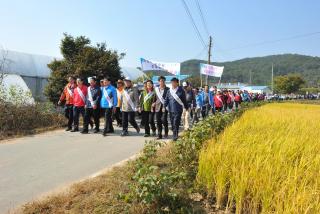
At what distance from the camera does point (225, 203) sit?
5.07 m

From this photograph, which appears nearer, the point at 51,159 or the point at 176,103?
the point at 51,159

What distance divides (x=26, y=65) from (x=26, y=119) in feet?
61.6

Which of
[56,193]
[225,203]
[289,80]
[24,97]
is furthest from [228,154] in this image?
[289,80]

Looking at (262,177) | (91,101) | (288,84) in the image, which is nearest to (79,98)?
(91,101)

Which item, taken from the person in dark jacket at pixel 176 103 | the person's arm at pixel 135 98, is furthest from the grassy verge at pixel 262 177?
the person's arm at pixel 135 98

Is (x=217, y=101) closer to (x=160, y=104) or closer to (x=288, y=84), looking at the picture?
(x=160, y=104)

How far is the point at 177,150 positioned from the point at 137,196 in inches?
101

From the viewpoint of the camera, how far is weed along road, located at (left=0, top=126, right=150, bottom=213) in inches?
253

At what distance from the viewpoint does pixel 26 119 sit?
1332 centimetres

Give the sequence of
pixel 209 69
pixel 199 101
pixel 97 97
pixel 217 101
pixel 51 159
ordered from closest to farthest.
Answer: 1. pixel 51 159
2. pixel 97 97
3. pixel 199 101
4. pixel 217 101
5. pixel 209 69

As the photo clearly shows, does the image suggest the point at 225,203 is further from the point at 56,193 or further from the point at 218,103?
the point at 218,103

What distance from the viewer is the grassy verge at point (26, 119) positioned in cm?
1252

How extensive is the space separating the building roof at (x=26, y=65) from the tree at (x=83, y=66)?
9.02 meters

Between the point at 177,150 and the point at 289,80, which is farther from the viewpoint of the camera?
the point at 289,80
